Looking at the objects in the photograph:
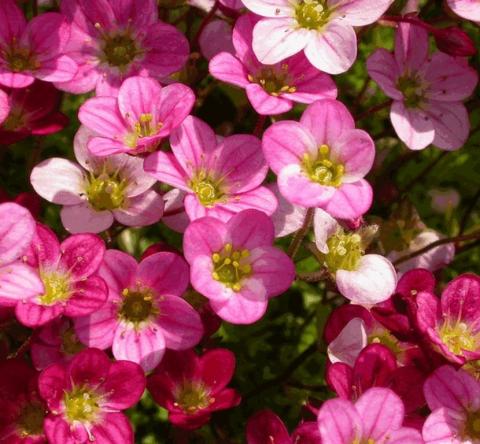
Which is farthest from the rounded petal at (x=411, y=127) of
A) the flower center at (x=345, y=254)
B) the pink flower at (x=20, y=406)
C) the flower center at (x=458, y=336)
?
the pink flower at (x=20, y=406)

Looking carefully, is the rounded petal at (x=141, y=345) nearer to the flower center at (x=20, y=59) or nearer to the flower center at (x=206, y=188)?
the flower center at (x=206, y=188)

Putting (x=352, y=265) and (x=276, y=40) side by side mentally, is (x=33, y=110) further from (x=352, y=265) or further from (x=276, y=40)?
(x=352, y=265)

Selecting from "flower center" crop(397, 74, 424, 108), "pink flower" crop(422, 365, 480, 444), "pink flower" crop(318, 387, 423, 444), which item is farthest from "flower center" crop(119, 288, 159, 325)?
"flower center" crop(397, 74, 424, 108)

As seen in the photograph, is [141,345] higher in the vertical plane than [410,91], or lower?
lower

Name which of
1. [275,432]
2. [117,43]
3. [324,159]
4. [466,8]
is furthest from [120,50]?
[275,432]

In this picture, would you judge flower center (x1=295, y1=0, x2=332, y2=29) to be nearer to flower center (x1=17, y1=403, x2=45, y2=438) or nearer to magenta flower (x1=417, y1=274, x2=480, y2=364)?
magenta flower (x1=417, y1=274, x2=480, y2=364)
